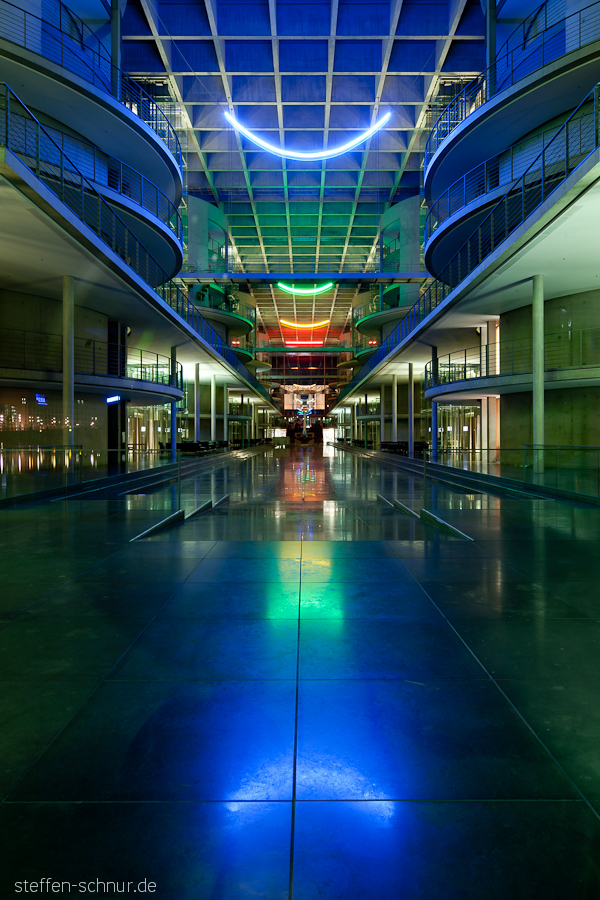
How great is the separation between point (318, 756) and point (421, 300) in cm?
2632

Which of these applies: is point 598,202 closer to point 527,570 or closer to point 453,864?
point 527,570

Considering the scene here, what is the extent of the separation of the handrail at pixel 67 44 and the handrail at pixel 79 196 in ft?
6.86

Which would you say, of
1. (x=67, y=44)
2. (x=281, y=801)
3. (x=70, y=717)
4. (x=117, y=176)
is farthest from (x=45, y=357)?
(x=281, y=801)

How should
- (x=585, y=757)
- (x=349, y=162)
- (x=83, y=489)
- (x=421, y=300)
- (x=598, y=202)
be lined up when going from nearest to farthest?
(x=585, y=757) < (x=598, y=202) < (x=83, y=489) < (x=421, y=300) < (x=349, y=162)

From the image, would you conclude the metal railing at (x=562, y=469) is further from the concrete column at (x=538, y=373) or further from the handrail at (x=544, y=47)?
the handrail at (x=544, y=47)

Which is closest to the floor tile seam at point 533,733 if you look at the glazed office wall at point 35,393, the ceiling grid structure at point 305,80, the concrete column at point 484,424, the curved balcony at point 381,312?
the glazed office wall at point 35,393

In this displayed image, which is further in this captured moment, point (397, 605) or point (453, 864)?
point (397, 605)

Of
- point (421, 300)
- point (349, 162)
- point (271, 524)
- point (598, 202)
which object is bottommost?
point (271, 524)

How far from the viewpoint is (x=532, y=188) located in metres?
15.8

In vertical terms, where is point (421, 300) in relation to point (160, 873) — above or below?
above

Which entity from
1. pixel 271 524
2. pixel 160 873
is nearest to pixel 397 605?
pixel 160 873

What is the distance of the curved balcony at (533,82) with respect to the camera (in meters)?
15.4

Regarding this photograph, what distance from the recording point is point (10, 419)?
1786 cm

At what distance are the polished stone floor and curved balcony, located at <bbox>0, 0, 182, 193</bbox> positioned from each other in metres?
15.6
